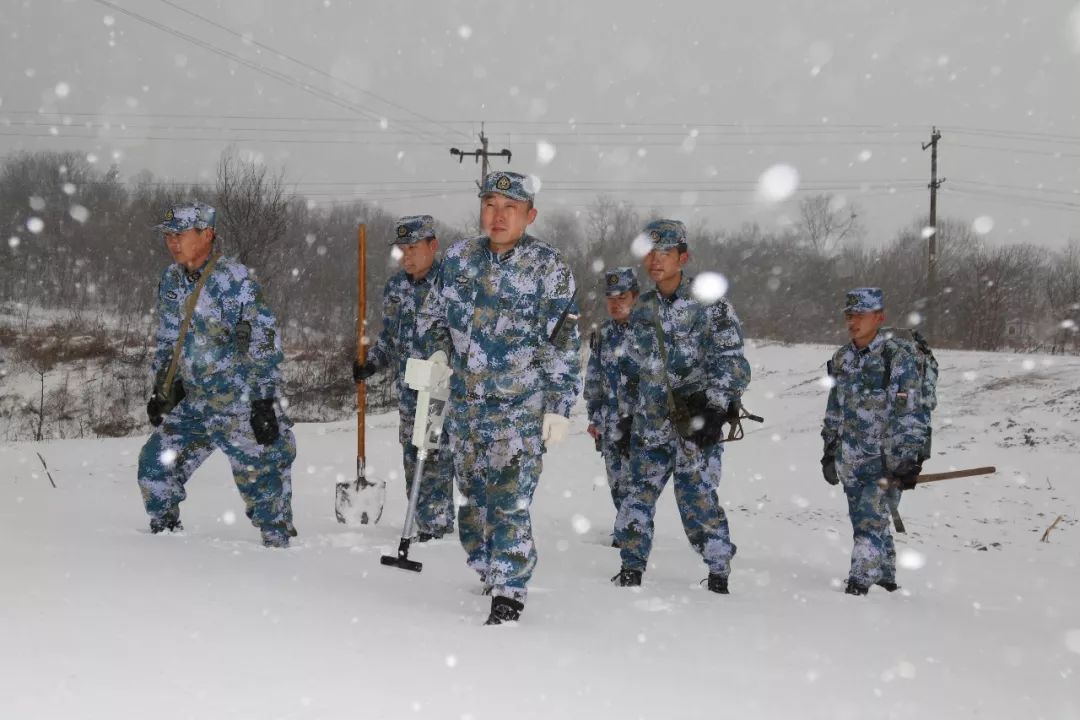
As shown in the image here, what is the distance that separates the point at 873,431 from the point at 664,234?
7.82 ft

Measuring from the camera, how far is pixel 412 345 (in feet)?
20.8

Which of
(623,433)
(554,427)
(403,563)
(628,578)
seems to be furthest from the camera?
(623,433)

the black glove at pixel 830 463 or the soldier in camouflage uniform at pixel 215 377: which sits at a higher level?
the soldier in camouflage uniform at pixel 215 377

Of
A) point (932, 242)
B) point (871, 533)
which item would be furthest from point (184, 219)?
point (932, 242)

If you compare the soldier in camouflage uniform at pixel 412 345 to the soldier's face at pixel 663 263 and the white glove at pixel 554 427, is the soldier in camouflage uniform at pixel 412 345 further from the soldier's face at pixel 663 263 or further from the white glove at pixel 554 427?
the white glove at pixel 554 427

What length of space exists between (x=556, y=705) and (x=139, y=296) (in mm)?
55130

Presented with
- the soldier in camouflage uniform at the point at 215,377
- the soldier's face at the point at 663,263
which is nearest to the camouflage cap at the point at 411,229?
the soldier in camouflage uniform at the point at 215,377

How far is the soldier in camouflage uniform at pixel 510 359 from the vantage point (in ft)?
12.9

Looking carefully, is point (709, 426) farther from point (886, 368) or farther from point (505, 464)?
point (886, 368)

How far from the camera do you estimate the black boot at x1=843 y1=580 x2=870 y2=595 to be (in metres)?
5.93

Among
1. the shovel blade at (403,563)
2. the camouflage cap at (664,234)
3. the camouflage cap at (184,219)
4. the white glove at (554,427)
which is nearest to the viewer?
the white glove at (554,427)

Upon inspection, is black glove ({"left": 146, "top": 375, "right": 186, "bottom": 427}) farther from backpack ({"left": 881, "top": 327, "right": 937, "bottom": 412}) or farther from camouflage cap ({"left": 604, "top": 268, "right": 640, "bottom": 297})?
backpack ({"left": 881, "top": 327, "right": 937, "bottom": 412})

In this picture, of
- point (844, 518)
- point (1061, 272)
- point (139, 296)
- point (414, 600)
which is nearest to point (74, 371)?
point (139, 296)

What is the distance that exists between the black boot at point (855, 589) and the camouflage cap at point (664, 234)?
2838mm
